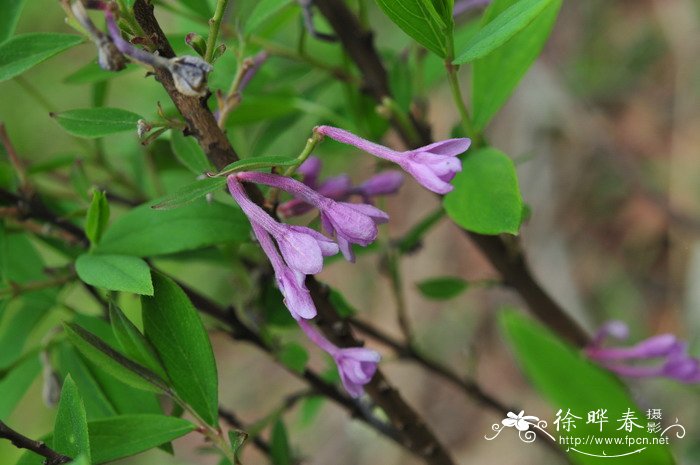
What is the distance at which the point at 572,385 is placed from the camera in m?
0.55

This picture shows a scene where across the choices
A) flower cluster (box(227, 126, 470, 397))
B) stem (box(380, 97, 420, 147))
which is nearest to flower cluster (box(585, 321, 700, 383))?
stem (box(380, 97, 420, 147))

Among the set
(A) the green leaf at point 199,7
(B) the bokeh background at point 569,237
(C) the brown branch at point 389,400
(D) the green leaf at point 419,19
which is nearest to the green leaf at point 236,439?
(C) the brown branch at point 389,400

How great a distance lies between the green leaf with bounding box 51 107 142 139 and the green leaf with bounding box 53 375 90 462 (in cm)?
19

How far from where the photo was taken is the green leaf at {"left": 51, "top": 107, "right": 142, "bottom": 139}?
23.6 inches

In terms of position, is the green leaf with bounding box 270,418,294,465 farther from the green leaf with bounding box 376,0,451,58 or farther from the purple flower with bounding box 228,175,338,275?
the green leaf with bounding box 376,0,451,58

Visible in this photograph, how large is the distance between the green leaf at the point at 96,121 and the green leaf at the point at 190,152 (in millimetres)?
41

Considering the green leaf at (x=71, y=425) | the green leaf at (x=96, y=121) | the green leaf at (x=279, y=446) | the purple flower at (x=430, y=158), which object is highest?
the green leaf at (x=96, y=121)

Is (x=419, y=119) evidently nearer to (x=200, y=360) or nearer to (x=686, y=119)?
(x=200, y=360)

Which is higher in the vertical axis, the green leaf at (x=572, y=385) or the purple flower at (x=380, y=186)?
the purple flower at (x=380, y=186)

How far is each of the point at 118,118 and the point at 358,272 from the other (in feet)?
6.79

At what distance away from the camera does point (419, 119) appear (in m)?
0.85

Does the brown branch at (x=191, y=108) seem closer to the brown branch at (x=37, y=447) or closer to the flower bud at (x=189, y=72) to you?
the flower bud at (x=189, y=72)

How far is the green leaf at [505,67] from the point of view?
Answer: 75 centimetres

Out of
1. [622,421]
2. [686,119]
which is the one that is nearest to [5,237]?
[622,421]
